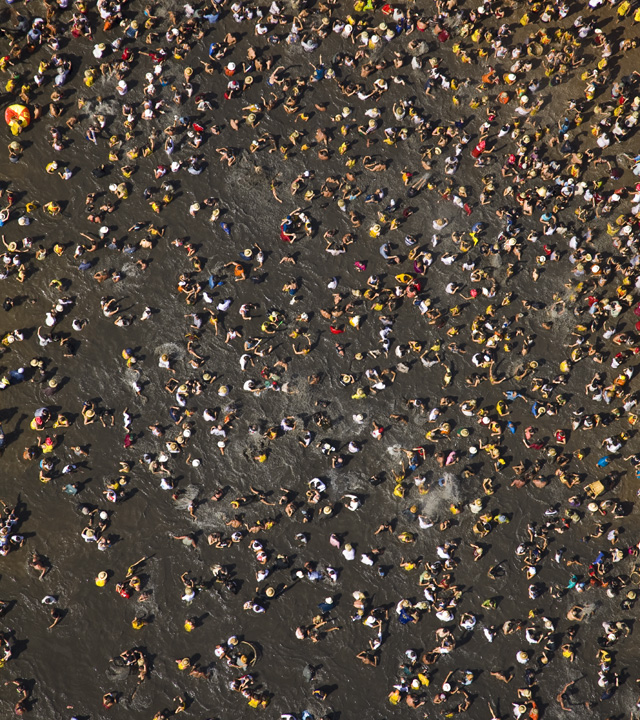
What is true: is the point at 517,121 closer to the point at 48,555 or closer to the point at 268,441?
the point at 268,441

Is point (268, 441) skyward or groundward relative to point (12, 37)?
groundward

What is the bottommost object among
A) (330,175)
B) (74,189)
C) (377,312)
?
(74,189)

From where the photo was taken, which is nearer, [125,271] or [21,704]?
[21,704]

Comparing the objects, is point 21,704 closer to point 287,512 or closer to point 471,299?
point 287,512

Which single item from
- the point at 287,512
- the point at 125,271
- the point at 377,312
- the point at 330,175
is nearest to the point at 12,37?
the point at 125,271

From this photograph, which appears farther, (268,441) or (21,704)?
(268,441)

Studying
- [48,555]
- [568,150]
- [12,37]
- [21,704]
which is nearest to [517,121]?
[568,150]
